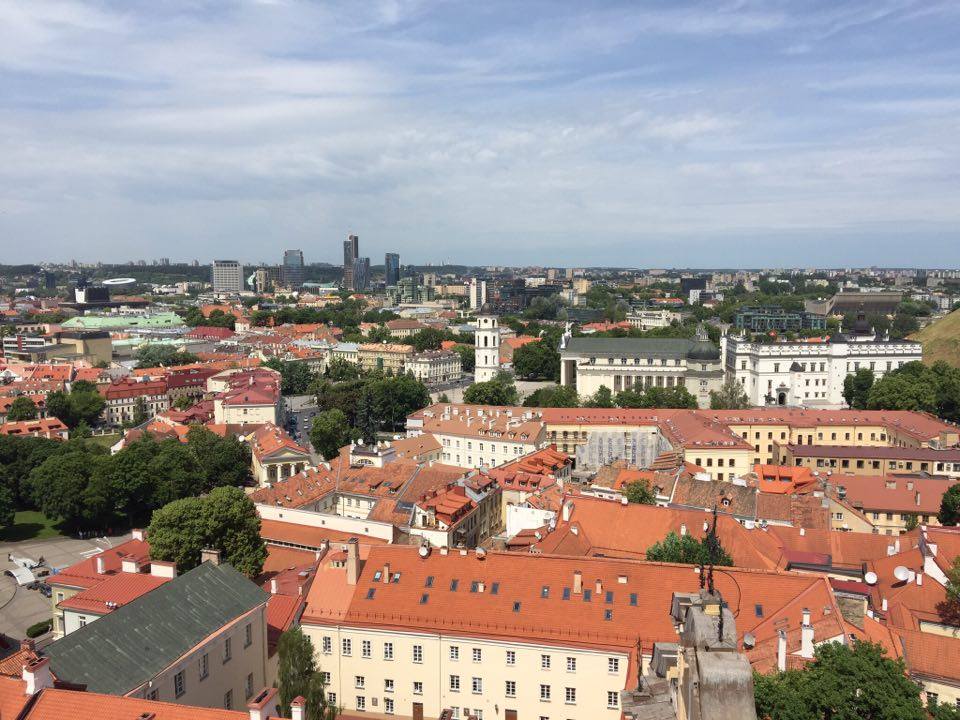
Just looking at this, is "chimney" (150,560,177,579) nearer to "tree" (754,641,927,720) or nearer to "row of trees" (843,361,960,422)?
"tree" (754,641,927,720)

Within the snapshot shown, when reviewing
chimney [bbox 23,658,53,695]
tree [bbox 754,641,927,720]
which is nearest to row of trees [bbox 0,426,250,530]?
chimney [bbox 23,658,53,695]

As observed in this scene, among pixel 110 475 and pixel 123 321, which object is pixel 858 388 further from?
pixel 123 321

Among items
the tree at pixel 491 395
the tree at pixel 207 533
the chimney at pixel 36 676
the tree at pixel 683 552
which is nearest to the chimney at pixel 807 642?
the tree at pixel 683 552

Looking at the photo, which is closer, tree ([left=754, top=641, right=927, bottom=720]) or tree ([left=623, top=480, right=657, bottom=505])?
tree ([left=754, top=641, right=927, bottom=720])

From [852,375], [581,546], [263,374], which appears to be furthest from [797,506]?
[263,374]

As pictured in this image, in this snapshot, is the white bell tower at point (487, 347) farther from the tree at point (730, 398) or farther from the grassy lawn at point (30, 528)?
the grassy lawn at point (30, 528)
